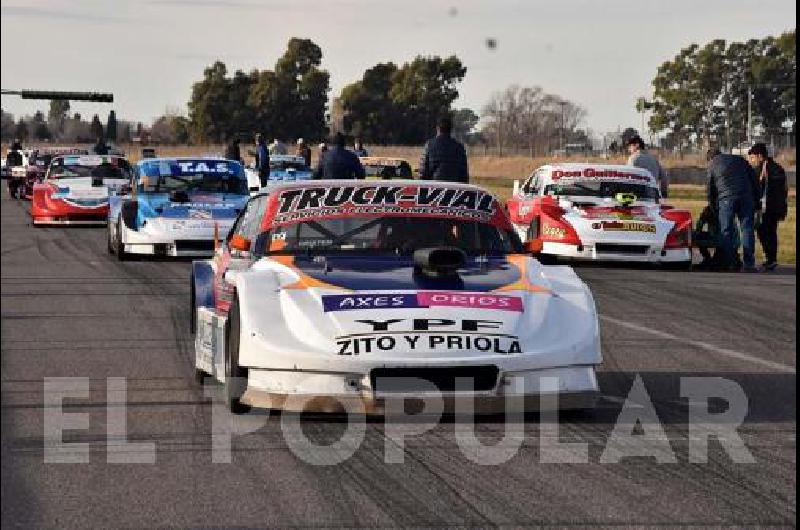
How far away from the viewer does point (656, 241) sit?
19.4 m

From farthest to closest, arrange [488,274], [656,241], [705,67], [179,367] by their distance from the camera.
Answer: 1. [705,67]
2. [656,241]
3. [179,367]
4. [488,274]

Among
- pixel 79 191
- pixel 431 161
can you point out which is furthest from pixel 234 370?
pixel 79 191

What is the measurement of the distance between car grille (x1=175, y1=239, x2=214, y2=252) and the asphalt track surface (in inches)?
278

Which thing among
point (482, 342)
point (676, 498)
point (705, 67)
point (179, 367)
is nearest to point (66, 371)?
point (179, 367)

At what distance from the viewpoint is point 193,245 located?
20062mm

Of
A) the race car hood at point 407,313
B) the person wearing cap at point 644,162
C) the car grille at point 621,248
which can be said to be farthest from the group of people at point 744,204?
the race car hood at point 407,313

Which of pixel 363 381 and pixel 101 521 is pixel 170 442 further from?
pixel 101 521

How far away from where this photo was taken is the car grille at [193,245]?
1997 centimetres

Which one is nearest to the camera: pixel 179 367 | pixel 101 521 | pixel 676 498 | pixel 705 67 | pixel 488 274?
pixel 101 521

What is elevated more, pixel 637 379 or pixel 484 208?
pixel 484 208

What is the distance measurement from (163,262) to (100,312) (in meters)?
6.32

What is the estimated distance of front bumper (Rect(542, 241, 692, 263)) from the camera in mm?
19438

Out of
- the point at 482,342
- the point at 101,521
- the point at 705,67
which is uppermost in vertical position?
the point at 705,67

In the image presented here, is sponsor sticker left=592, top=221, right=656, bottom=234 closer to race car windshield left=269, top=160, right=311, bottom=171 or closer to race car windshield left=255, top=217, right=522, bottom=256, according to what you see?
race car windshield left=255, top=217, right=522, bottom=256
